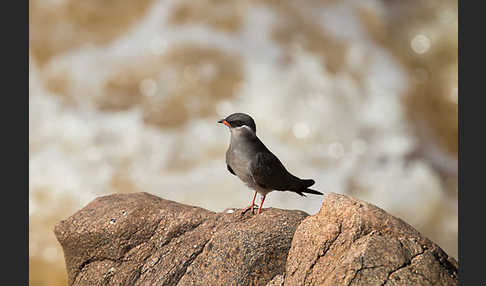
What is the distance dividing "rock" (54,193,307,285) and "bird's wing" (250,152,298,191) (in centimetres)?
31

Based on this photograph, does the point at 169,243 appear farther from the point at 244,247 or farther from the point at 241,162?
the point at 241,162

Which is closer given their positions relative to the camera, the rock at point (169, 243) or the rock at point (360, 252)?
the rock at point (360, 252)

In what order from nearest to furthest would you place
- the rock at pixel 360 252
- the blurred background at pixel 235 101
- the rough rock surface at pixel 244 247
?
the rock at pixel 360 252 → the rough rock surface at pixel 244 247 → the blurred background at pixel 235 101

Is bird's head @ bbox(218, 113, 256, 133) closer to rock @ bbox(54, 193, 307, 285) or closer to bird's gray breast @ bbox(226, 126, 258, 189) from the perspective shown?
bird's gray breast @ bbox(226, 126, 258, 189)

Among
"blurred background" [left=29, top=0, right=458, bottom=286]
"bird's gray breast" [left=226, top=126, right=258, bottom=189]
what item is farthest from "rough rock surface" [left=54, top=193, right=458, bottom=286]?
"blurred background" [left=29, top=0, right=458, bottom=286]

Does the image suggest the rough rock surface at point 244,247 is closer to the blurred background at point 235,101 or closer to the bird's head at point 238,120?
the bird's head at point 238,120

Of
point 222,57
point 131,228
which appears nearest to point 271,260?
point 131,228

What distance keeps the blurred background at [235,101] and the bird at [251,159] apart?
19.6 ft

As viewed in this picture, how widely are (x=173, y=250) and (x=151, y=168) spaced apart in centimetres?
674

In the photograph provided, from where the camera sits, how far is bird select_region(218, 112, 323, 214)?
21.2 ft

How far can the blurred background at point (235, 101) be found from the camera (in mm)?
12953

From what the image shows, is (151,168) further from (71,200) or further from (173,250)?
(173,250)

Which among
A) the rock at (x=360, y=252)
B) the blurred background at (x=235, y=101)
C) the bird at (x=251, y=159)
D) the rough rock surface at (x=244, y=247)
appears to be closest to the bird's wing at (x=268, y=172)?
the bird at (x=251, y=159)

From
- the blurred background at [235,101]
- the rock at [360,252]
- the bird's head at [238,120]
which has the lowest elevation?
the rock at [360,252]
